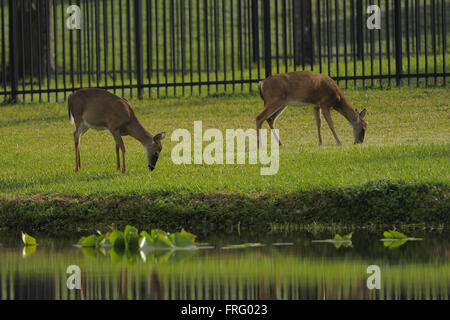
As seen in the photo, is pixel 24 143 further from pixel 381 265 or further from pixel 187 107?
pixel 381 265

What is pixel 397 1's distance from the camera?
22938 millimetres

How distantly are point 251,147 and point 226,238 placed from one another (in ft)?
18.6

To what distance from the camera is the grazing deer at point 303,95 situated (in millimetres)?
17906

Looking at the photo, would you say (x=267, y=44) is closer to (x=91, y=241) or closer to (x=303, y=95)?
(x=303, y=95)

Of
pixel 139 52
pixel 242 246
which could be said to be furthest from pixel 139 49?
pixel 242 246

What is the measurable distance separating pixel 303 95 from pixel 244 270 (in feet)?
26.4

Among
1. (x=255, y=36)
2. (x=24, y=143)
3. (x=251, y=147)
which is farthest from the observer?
(x=255, y=36)

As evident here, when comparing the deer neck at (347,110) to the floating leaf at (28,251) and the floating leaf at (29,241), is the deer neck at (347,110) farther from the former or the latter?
the floating leaf at (28,251)

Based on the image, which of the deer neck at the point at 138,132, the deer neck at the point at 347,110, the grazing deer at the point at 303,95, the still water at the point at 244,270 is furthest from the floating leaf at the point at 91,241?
the deer neck at the point at 347,110

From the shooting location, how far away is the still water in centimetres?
929

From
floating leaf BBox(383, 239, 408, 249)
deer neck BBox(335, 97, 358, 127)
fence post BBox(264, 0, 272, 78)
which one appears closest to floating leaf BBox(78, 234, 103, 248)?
floating leaf BBox(383, 239, 408, 249)

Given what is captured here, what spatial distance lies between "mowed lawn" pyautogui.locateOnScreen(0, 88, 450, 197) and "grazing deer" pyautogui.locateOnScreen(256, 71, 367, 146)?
0.44m
